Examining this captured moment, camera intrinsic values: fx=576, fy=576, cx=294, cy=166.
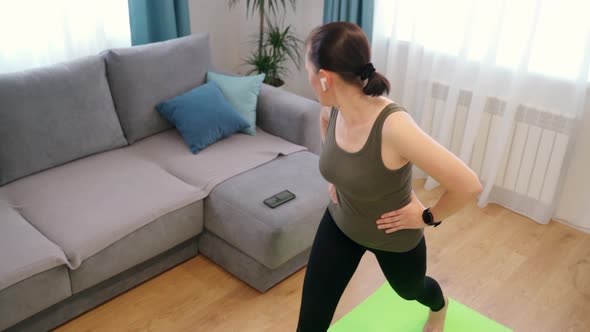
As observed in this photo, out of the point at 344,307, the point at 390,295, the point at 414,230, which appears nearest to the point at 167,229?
the point at 344,307

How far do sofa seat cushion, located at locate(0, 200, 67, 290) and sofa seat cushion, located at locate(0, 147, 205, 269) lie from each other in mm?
49

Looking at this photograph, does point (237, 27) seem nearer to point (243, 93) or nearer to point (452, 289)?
point (243, 93)

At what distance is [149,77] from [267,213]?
113 cm

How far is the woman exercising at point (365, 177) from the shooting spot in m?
1.61

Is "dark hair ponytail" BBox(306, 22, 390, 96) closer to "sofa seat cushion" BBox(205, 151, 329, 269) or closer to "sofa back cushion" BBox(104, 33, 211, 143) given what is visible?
"sofa seat cushion" BBox(205, 151, 329, 269)

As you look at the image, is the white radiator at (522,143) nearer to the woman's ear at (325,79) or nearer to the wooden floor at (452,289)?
the wooden floor at (452,289)

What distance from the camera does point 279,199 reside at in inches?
104

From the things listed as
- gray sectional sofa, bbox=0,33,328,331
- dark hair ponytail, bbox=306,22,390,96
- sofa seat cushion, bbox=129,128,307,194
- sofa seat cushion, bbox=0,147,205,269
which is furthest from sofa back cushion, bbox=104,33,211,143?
dark hair ponytail, bbox=306,22,390,96

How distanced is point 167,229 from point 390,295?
3.48 ft

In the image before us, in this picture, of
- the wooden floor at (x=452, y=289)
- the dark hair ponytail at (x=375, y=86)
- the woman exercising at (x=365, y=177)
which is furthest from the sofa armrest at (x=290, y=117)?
the dark hair ponytail at (x=375, y=86)

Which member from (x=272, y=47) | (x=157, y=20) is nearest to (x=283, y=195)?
(x=157, y=20)

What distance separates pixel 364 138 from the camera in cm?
167

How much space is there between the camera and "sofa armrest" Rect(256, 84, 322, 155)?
3191mm

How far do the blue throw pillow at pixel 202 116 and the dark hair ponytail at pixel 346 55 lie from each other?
1.54m
